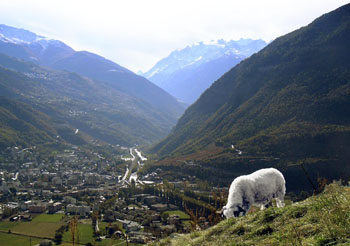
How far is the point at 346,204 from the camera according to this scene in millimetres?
6293

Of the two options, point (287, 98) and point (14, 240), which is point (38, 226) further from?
point (287, 98)

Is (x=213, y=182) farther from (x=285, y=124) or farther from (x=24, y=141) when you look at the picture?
(x=24, y=141)

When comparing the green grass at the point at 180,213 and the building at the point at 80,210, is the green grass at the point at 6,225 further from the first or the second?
the green grass at the point at 180,213

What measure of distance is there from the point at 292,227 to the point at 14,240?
46450 millimetres

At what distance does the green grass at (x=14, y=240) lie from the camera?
4151cm

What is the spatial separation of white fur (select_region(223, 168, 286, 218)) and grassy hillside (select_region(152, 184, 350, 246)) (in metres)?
2.34

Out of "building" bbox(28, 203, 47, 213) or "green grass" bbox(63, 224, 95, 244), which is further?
"building" bbox(28, 203, 47, 213)

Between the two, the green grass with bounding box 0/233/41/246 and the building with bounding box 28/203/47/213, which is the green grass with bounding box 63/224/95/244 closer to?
the green grass with bounding box 0/233/41/246

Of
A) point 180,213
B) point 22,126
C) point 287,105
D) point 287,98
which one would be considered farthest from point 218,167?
point 22,126

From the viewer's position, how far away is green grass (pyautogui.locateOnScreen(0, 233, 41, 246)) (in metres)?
41.5

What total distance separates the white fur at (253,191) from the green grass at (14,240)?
37.7m

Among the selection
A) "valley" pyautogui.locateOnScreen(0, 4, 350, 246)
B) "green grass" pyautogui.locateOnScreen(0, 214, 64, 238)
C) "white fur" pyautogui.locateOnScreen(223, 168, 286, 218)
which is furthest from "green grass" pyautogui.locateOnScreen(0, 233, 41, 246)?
"white fur" pyautogui.locateOnScreen(223, 168, 286, 218)

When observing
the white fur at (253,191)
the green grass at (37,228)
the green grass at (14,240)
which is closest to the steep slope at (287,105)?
the green grass at (37,228)

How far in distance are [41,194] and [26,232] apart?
87.6 feet
